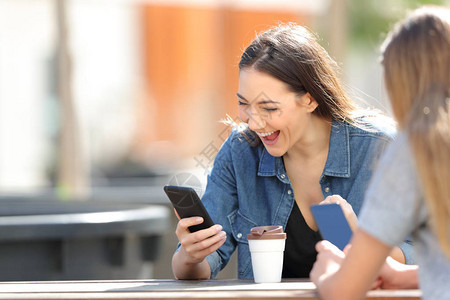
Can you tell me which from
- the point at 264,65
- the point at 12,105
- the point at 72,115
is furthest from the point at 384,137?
the point at 12,105

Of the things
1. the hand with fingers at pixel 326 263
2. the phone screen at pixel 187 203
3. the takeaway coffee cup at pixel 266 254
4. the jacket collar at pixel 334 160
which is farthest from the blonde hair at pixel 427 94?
the jacket collar at pixel 334 160

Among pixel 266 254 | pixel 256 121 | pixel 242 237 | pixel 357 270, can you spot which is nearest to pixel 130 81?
pixel 242 237

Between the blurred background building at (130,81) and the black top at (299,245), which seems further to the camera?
the blurred background building at (130,81)

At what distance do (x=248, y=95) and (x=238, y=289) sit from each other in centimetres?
75

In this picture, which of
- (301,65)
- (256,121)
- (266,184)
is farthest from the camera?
(266,184)

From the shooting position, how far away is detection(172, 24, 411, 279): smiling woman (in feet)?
7.82

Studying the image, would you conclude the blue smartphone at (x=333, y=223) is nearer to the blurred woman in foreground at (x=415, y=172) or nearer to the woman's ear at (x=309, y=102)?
the blurred woman in foreground at (x=415, y=172)

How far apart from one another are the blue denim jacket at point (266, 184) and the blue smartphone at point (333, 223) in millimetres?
577

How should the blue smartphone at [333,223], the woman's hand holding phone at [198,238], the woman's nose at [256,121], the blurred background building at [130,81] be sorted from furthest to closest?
the blurred background building at [130,81] → the woman's nose at [256,121] → the woman's hand holding phone at [198,238] → the blue smartphone at [333,223]

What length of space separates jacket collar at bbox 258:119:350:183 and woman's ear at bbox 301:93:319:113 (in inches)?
4.4

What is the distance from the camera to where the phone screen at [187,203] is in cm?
203

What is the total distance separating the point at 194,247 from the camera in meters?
2.16

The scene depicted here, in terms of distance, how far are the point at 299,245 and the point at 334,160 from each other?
31 centimetres

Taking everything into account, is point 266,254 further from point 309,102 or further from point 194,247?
point 309,102
